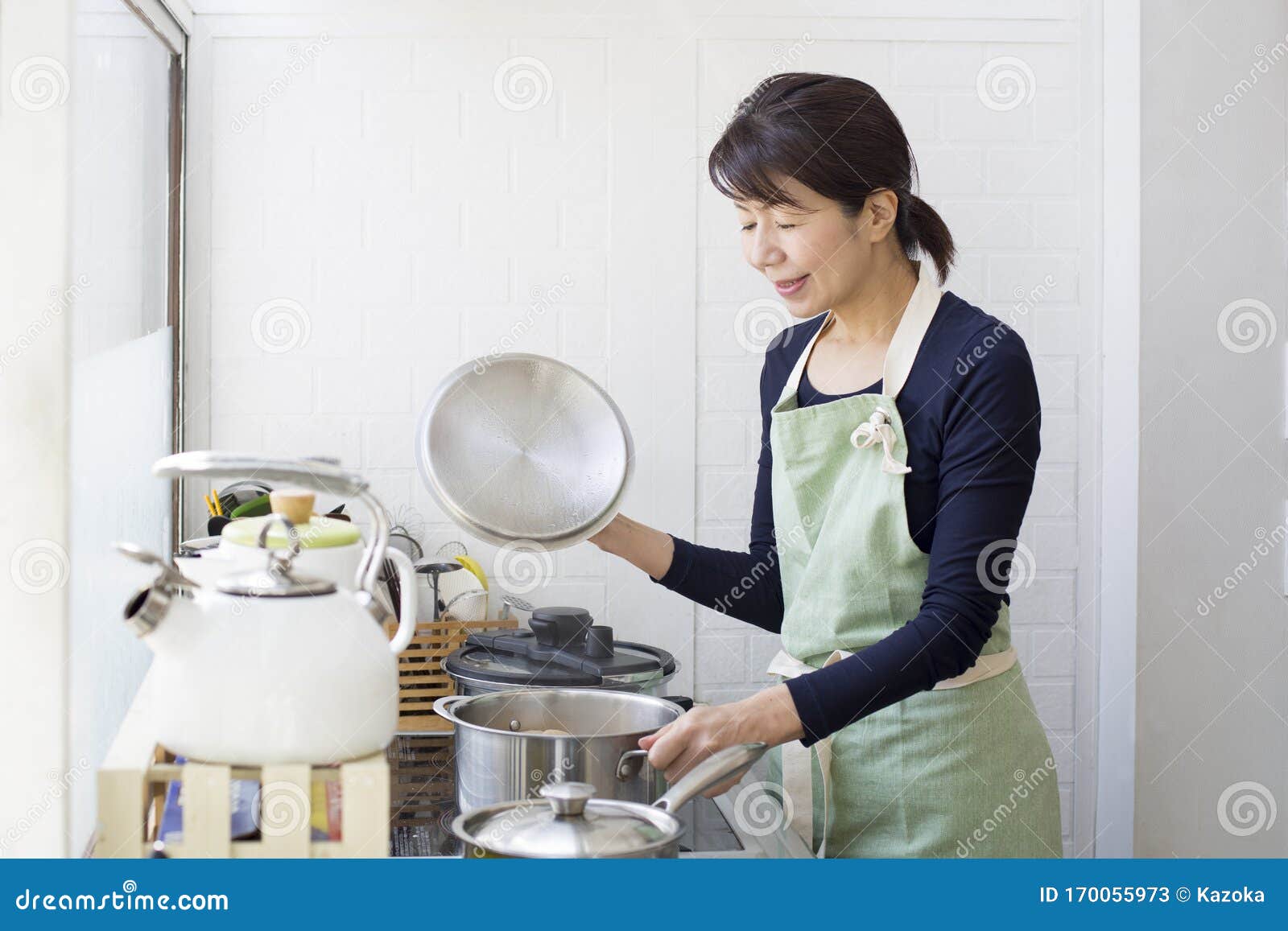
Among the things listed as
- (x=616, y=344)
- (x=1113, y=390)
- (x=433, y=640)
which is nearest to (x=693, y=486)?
(x=616, y=344)

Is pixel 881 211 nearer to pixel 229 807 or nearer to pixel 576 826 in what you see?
pixel 576 826

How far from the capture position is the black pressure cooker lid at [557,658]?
1.65 m

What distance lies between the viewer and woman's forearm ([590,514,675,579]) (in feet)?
5.62

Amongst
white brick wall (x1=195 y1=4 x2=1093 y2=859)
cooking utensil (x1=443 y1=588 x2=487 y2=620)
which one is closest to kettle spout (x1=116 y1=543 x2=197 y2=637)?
cooking utensil (x1=443 y1=588 x2=487 y2=620)

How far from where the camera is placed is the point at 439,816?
1.51 metres

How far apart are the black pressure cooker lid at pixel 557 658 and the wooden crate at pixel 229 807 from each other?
73 cm

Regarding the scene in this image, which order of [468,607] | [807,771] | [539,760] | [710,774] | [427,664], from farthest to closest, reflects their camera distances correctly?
[468,607] < [427,664] < [807,771] < [539,760] < [710,774]

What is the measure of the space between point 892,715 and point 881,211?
2.07 feet

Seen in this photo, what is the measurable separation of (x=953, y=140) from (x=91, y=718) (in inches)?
73.0

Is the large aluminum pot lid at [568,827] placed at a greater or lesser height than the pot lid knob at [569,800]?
lesser

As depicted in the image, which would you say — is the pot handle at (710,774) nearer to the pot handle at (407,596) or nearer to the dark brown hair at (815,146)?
the pot handle at (407,596)

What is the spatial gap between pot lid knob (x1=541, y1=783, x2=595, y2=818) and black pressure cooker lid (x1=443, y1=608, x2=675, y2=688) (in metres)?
0.57

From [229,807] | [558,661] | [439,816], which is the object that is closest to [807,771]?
[558,661]

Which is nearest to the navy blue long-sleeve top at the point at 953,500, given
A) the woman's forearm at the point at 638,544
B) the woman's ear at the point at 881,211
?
the woman's ear at the point at 881,211
